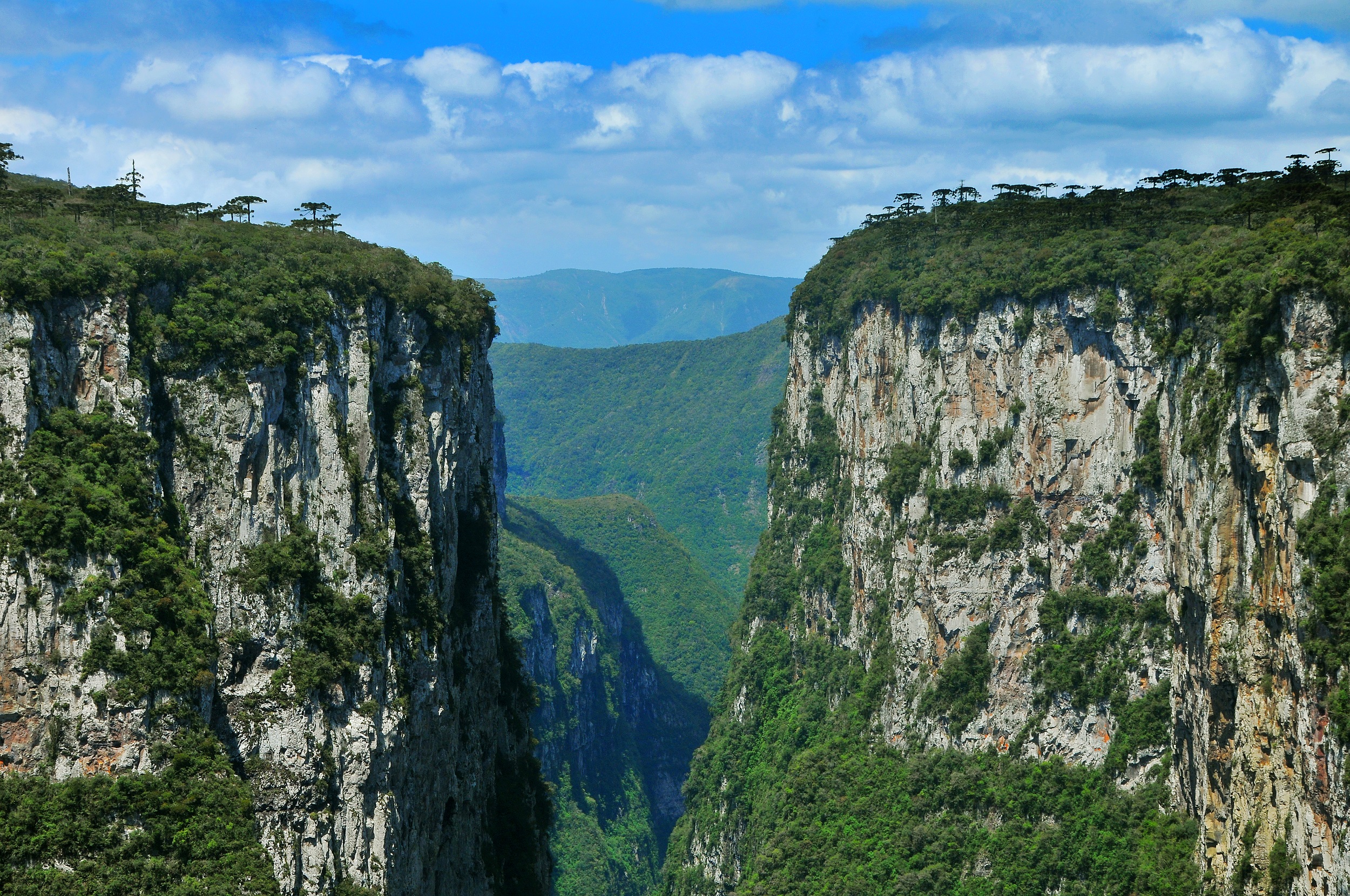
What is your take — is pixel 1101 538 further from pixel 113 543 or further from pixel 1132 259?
pixel 113 543

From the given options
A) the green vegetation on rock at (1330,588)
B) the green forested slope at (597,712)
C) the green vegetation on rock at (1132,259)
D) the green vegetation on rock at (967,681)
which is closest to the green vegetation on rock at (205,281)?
the green vegetation on rock at (1132,259)

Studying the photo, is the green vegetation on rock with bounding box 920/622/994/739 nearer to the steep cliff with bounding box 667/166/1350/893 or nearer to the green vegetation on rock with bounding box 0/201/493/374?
→ the steep cliff with bounding box 667/166/1350/893

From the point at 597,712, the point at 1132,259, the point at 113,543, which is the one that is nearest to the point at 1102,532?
the point at 1132,259

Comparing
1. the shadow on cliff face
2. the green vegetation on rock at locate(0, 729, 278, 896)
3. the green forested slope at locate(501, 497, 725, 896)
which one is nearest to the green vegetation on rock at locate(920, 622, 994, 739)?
the green vegetation on rock at locate(0, 729, 278, 896)

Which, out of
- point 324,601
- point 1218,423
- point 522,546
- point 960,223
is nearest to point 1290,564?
point 1218,423

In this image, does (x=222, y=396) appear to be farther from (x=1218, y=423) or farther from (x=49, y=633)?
A: (x=1218, y=423)

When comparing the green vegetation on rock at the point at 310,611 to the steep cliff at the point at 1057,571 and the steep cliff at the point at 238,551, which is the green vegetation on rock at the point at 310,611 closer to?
the steep cliff at the point at 238,551
